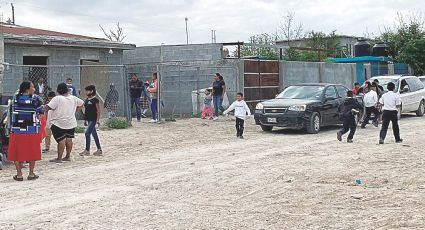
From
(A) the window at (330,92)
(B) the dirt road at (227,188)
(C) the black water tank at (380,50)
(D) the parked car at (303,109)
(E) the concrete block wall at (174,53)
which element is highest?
(C) the black water tank at (380,50)

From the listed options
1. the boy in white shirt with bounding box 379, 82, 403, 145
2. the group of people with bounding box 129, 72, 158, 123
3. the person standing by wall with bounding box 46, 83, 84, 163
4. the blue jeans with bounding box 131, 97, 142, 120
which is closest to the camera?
the person standing by wall with bounding box 46, 83, 84, 163

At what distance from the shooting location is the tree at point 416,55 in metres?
34.6

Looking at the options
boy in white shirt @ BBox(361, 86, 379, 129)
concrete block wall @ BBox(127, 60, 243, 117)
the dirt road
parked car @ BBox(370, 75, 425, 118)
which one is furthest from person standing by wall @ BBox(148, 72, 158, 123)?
parked car @ BBox(370, 75, 425, 118)

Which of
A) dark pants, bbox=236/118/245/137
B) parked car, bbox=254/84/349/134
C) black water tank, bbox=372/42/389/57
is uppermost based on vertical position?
black water tank, bbox=372/42/389/57

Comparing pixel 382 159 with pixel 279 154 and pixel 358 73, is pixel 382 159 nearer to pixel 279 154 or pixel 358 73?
pixel 279 154

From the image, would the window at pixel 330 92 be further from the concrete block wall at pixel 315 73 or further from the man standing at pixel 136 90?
the concrete block wall at pixel 315 73

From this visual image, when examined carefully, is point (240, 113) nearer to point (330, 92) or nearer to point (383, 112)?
point (330, 92)

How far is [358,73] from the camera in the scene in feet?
103

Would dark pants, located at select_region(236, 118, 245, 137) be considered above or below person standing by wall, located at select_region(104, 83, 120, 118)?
below

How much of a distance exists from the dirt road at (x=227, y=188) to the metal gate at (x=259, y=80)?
30.8 feet

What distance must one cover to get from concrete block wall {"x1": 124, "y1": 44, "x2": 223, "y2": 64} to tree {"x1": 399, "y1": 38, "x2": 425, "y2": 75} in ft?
46.8

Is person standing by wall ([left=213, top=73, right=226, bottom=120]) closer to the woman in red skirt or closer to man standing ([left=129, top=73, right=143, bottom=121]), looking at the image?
man standing ([left=129, top=73, right=143, bottom=121])

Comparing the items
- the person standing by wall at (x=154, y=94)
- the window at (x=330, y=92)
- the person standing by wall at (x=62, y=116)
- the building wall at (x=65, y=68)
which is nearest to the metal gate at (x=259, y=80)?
the person standing by wall at (x=154, y=94)

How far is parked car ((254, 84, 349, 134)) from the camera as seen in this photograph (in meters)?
17.0
